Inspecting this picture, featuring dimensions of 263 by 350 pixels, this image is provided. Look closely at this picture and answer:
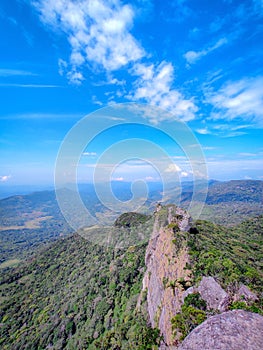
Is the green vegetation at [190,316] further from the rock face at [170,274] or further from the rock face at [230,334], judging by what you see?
the rock face at [230,334]

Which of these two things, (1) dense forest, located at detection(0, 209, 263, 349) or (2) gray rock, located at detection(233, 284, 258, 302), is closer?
(2) gray rock, located at detection(233, 284, 258, 302)

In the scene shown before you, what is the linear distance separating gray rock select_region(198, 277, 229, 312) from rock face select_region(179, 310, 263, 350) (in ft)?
24.0

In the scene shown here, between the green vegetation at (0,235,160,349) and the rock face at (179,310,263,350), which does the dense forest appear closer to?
the green vegetation at (0,235,160,349)

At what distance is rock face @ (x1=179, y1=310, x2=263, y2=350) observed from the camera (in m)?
6.00

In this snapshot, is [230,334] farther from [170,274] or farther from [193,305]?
[170,274]

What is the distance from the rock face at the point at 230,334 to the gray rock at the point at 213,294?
7.32m

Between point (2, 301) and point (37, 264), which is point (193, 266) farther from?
point (37, 264)

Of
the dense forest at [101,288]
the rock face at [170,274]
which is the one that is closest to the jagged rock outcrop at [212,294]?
the dense forest at [101,288]

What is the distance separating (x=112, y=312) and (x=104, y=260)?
22.9m

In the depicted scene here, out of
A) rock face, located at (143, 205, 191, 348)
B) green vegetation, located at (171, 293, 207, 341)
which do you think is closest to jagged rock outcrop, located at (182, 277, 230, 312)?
green vegetation, located at (171, 293, 207, 341)

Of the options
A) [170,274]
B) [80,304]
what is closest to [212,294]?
[170,274]

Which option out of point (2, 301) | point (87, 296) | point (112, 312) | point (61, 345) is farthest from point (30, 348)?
point (2, 301)

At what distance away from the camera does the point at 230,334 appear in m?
6.32

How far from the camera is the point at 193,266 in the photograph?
20719 millimetres
